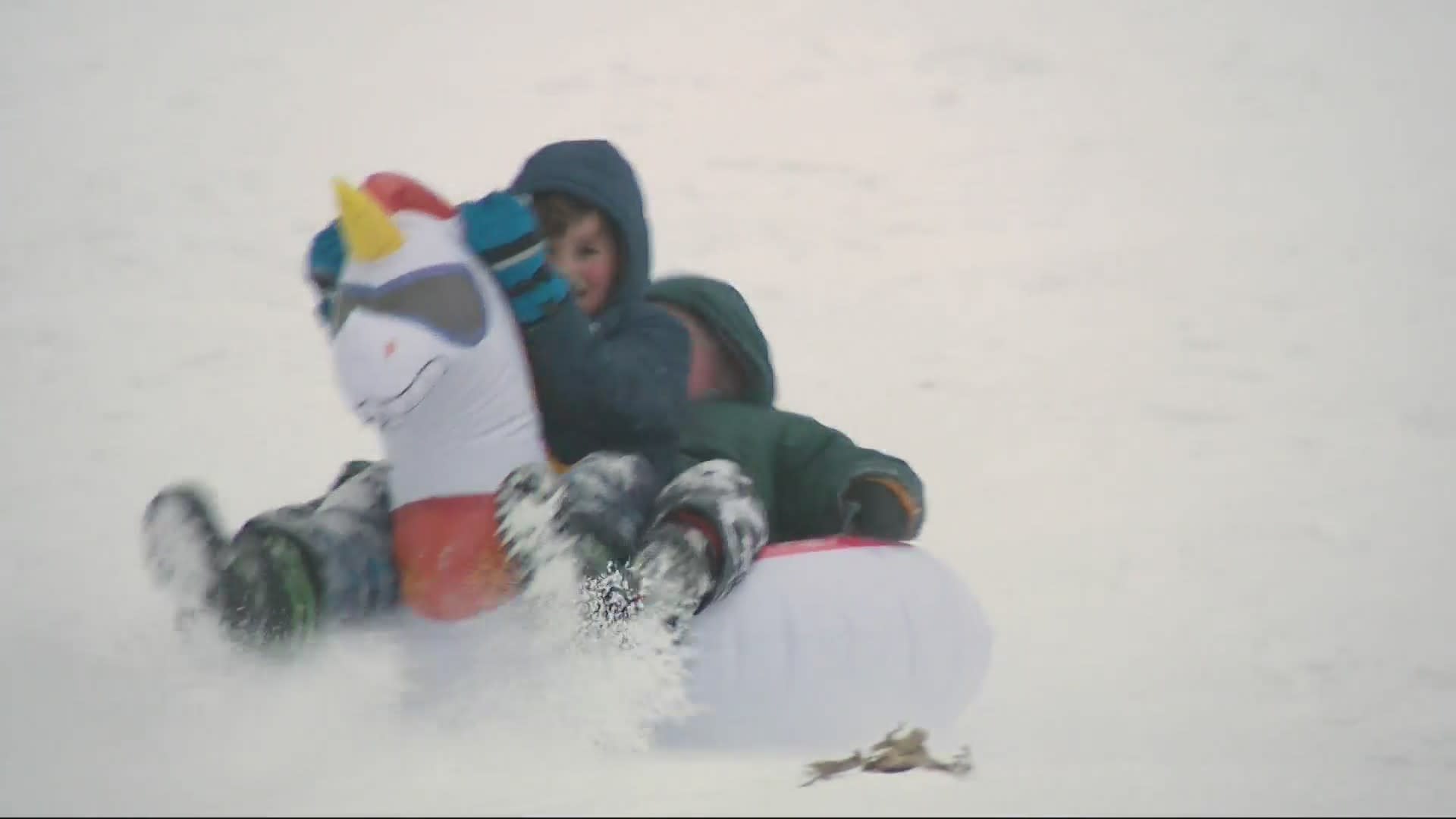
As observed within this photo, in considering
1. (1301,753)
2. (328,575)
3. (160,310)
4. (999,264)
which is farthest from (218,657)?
(999,264)

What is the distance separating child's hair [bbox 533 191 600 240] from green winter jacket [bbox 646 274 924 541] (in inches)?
8.0

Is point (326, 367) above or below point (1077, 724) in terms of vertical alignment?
above

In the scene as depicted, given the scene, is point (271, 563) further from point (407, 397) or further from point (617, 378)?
point (617, 378)

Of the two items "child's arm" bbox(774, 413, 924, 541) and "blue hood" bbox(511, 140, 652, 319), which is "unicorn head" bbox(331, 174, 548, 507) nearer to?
"blue hood" bbox(511, 140, 652, 319)

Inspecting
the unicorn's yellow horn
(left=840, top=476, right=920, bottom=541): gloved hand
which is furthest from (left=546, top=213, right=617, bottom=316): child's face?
(left=840, top=476, right=920, bottom=541): gloved hand

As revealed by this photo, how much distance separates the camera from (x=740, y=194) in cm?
408

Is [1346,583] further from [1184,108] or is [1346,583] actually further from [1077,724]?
[1184,108]

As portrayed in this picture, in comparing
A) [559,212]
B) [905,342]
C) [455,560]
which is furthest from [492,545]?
[905,342]

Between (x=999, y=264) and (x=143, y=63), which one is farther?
(x=143, y=63)

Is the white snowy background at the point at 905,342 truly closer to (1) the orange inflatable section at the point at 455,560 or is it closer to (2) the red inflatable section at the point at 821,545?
(1) the orange inflatable section at the point at 455,560

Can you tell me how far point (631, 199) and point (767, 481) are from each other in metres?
0.37

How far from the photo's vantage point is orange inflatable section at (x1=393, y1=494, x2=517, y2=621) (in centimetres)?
181

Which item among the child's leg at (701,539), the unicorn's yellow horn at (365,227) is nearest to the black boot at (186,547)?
the unicorn's yellow horn at (365,227)

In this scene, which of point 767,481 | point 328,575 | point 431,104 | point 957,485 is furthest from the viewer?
point 431,104
